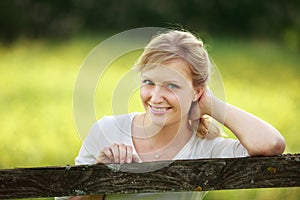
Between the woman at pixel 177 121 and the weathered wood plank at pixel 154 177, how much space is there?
221 mm

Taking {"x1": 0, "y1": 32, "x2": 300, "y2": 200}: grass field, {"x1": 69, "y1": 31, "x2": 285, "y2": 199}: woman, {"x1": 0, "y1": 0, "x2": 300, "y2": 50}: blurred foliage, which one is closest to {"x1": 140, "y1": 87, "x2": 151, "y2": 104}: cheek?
{"x1": 69, "y1": 31, "x2": 285, "y2": 199}: woman

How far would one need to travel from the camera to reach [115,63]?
1088 centimetres

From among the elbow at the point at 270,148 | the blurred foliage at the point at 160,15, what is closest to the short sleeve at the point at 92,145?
the elbow at the point at 270,148

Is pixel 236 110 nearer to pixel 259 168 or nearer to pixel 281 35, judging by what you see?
pixel 259 168

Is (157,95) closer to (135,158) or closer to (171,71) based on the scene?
(171,71)

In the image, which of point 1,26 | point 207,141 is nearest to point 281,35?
point 1,26

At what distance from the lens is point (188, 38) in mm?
3066

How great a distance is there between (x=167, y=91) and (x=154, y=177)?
0.37 metres

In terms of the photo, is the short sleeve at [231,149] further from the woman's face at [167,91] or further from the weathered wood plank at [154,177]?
the weathered wood plank at [154,177]

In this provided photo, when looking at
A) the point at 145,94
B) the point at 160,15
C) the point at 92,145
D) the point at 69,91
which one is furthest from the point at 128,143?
the point at 160,15

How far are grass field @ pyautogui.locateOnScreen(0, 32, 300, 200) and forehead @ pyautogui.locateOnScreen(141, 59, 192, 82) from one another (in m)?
1.96

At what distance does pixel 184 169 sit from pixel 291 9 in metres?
12.9

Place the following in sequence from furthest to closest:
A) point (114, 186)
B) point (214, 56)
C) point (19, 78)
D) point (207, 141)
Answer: point (214, 56) < point (19, 78) < point (207, 141) < point (114, 186)

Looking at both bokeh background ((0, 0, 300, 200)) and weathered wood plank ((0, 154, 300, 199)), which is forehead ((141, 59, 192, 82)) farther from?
bokeh background ((0, 0, 300, 200))
